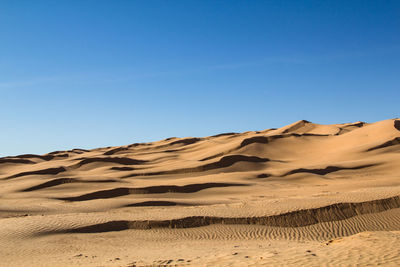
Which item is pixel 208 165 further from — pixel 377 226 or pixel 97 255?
pixel 97 255

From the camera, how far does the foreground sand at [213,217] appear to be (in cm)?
852

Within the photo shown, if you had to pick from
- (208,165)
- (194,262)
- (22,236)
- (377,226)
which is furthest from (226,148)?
(194,262)

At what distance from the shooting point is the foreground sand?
852 cm

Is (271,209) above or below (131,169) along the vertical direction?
below

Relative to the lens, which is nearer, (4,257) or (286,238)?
(4,257)

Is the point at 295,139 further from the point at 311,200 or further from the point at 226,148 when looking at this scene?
the point at 311,200

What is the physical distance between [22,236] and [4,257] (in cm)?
192

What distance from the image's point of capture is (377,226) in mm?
13367

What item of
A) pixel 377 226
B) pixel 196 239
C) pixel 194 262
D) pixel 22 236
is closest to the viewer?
pixel 194 262

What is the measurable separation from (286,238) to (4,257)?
718cm

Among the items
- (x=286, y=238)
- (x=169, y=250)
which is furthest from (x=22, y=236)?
(x=286, y=238)

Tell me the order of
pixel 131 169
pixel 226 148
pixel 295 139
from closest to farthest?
pixel 131 169 < pixel 226 148 < pixel 295 139

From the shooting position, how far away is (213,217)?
13492 millimetres

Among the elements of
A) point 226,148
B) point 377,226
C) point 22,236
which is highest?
point 226,148
